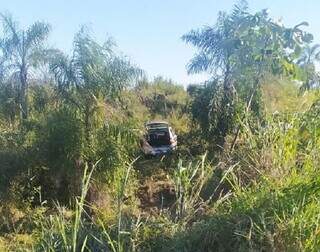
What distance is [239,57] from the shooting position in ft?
30.8

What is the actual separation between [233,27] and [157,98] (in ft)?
29.6

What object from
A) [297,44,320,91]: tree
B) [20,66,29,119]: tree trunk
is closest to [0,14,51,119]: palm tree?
[20,66,29,119]: tree trunk

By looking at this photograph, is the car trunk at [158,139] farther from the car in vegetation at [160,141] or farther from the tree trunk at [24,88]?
the tree trunk at [24,88]

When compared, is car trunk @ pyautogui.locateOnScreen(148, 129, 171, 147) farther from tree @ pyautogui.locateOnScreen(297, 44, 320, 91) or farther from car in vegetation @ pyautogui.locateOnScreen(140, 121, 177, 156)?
tree @ pyautogui.locateOnScreen(297, 44, 320, 91)

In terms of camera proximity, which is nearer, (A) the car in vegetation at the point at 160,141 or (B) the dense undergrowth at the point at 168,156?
(B) the dense undergrowth at the point at 168,156

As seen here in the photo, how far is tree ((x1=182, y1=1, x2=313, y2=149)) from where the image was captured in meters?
7.88

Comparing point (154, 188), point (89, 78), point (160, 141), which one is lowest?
point (154, 188)

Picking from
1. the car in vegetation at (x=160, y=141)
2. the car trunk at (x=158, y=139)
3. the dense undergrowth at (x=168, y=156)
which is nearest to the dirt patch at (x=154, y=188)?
the dense undergrowth at (x=168, y=156)

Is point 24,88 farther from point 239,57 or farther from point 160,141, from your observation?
point 239,57

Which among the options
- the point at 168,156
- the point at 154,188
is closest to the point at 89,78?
the point at 154,188

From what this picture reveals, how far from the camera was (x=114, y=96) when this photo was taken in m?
8.33

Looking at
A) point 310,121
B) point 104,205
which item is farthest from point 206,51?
point 310,121

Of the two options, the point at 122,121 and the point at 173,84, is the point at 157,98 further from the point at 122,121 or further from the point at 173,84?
the point at 122,121

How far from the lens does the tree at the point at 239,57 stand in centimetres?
788
